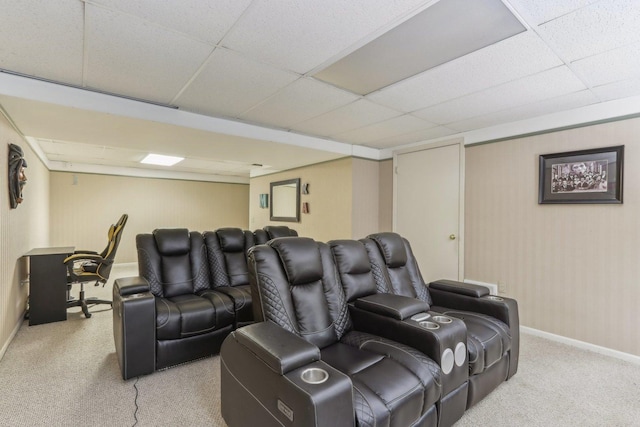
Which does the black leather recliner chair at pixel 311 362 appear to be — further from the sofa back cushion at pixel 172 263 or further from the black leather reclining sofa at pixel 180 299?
the sofa back cushion at pixel 172 263

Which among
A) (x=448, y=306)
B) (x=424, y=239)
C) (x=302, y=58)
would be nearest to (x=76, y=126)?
(x=302, y=58)

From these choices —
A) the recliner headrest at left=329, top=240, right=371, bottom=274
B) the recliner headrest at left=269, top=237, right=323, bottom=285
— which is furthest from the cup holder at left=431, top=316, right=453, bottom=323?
the recliner headrest at left=269, top=237, right=323, bottom=285

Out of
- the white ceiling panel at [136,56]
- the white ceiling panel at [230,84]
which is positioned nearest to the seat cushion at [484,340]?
the white ceiling panel at [230,84]

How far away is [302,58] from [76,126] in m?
2.56

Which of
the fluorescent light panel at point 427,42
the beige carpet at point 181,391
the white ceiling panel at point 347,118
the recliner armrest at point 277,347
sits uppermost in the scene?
the fluorescent light panel at point 427,42

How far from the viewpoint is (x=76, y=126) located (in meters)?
3.15

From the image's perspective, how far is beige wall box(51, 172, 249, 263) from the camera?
6.38 metres

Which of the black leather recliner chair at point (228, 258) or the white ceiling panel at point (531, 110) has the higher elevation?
the white ceiling panel at point (531, 110)

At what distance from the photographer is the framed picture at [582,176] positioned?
280 cm

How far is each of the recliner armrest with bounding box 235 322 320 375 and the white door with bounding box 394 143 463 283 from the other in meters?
3.08

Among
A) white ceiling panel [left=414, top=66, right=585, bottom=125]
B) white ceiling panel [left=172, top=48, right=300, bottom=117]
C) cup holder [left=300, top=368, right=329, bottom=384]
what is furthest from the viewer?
white ceiling panel [left=414, top=66, right=585, bottom=125]

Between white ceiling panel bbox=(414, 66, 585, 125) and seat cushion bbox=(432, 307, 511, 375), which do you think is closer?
seat cushion bbox=(432, 307, 511, 375)

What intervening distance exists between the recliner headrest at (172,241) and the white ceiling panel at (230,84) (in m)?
1.25

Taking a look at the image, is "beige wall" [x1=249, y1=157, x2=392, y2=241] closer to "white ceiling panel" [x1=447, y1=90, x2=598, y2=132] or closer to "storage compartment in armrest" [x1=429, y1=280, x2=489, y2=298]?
"white ceiling panel" [x1=447, y1=90, x2=598, y2=132]
